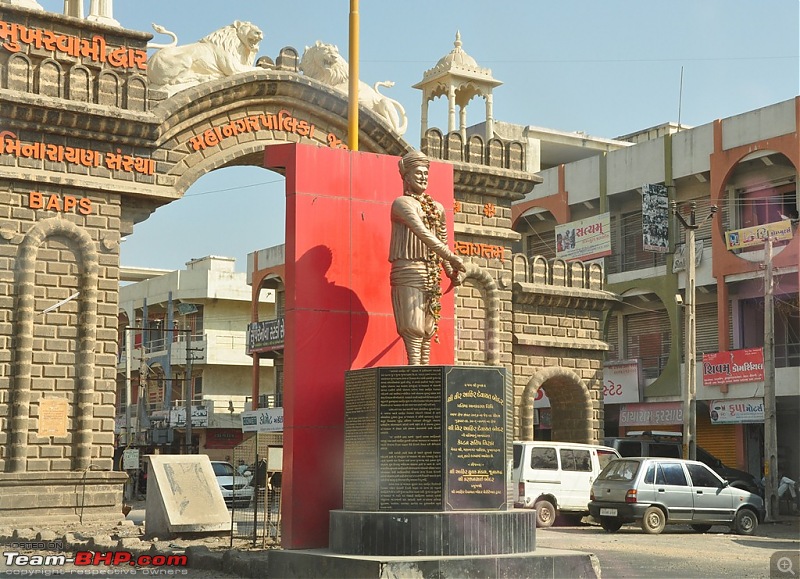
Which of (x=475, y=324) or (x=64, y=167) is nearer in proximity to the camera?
(x=64, y=167)

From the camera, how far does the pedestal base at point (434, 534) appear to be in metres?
11.7

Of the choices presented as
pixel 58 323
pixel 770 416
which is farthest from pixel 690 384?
pixel 58 323

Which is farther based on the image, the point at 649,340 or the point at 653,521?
the point at 649,340

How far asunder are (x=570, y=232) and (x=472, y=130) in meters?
5.96

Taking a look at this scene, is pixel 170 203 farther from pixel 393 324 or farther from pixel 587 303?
pixel 587 303

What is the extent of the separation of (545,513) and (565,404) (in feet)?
15.1

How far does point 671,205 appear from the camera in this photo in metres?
34.9

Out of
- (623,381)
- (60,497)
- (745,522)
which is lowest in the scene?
(745,522)

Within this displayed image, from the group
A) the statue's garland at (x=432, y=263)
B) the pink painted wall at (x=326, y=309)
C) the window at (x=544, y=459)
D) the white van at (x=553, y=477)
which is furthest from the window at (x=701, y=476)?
the statue's garland at (x=432, y=263)

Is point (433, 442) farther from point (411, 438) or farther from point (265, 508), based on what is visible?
point (265, 508)

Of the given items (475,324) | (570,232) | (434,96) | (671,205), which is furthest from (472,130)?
(475,324)

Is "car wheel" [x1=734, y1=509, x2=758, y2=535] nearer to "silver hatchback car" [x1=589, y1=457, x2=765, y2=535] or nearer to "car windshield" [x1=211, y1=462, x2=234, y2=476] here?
"silver hatchback car" [x1=589, y1=457, x2=765, y2=535]

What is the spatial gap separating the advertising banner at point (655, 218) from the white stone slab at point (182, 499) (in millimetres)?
19671

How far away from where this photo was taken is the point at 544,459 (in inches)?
897
